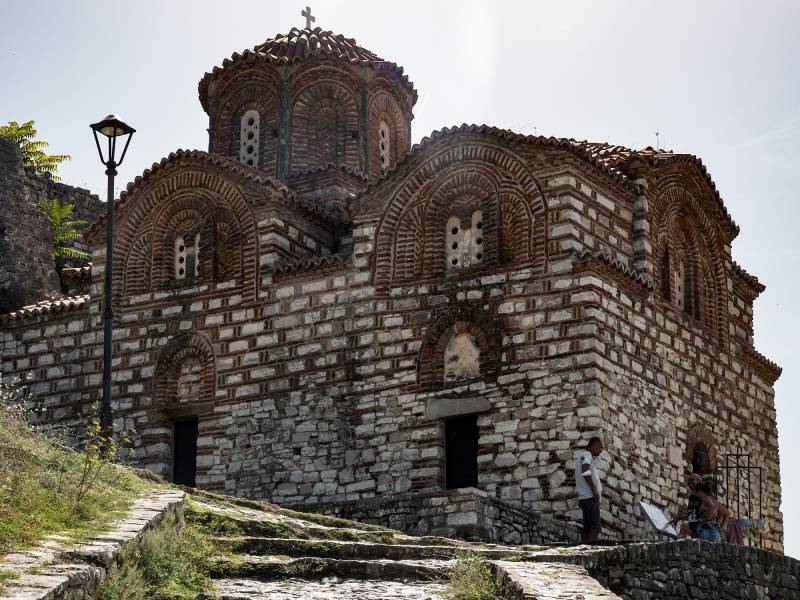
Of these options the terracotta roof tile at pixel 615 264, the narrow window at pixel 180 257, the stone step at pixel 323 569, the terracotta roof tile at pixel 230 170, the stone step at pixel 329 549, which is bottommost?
the stone step at pixel 323 569

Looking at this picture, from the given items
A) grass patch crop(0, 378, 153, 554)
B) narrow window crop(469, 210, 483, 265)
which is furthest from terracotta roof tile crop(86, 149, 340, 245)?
grass patch crop(0, 378, 153, 554)

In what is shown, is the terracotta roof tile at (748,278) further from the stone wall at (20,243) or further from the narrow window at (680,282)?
the stone wall at (20,243)

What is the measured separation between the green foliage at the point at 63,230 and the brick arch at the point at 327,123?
18.2 ft

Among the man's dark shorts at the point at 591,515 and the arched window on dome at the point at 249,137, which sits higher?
the arched window on dome at the point at 249,137

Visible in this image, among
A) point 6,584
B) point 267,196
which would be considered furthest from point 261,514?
point 267,196

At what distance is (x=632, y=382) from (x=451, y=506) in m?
4.32

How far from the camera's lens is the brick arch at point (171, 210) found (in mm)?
22297

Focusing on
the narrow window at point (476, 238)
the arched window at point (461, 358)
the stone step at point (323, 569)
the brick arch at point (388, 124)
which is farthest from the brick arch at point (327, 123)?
the stone step at point (323, 569)

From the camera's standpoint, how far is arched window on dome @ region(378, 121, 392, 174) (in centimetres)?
2536

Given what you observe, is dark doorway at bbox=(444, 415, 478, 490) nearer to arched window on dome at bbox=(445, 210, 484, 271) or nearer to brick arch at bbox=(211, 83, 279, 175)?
arched window on dome at bbox=(445, 210, 484, 271)

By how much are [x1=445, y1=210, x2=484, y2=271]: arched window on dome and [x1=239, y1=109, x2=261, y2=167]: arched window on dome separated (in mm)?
5669

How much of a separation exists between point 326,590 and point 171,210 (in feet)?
43.2

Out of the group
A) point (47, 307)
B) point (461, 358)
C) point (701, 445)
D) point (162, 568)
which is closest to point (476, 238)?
point (461, 358)

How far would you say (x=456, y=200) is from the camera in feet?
68.5
